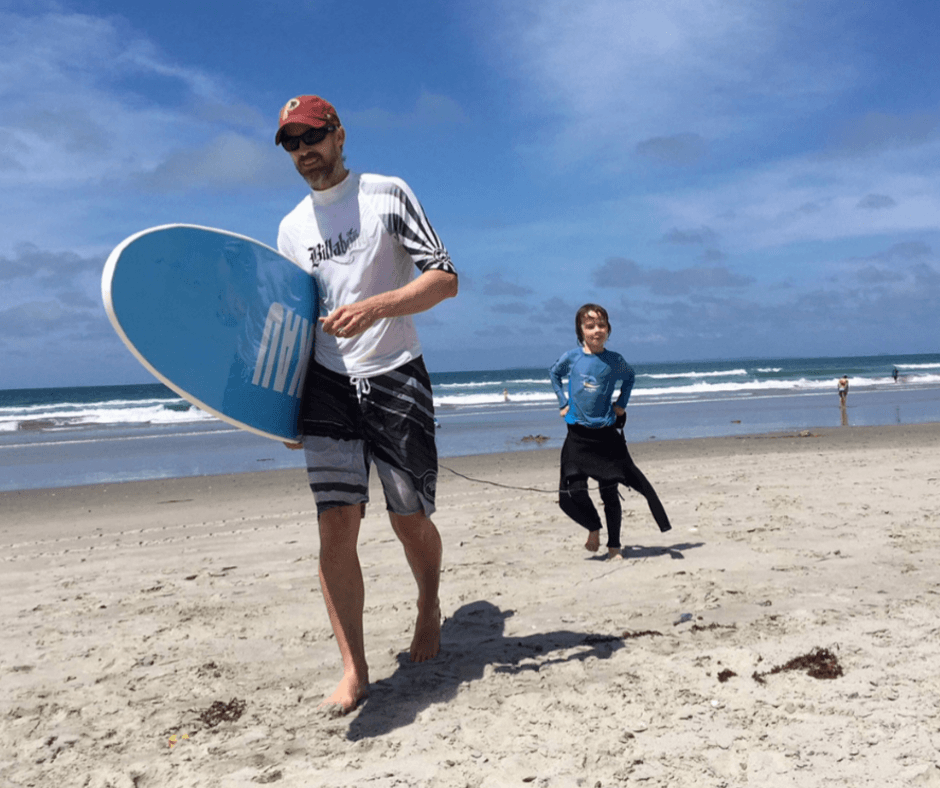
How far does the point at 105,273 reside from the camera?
2.46 metres

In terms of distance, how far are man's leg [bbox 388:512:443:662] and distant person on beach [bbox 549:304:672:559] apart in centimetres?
197

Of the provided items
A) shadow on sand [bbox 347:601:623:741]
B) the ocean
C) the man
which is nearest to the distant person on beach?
shadow on sand [bbox 347:601:623:741]

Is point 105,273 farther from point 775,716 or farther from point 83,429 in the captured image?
point 83,429

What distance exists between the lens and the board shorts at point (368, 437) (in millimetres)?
2672

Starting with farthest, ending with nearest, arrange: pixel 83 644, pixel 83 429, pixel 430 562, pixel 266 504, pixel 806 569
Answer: pixel 83 429 → pixel 266 504 → pixel 806 569 → pixel 83 644 → pixel 430 562

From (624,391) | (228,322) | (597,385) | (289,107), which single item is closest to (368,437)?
(228,322)

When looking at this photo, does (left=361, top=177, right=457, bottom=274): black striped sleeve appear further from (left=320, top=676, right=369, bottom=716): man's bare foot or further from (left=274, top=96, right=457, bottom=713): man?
(left=320, top=676, right=369, bottom=716): man's bare foot

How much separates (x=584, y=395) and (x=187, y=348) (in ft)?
9.62

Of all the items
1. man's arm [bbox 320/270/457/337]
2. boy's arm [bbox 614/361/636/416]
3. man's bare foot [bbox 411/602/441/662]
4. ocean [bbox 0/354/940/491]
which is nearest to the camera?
man's arm [bbox 320/270/457/337]

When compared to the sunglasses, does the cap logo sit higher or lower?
higher

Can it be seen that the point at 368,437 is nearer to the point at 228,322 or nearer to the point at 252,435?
the point at 228,322

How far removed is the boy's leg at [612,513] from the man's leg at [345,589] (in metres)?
2.41

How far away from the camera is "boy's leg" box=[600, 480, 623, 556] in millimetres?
4832

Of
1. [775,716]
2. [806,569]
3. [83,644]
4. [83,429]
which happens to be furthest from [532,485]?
[83,429]
